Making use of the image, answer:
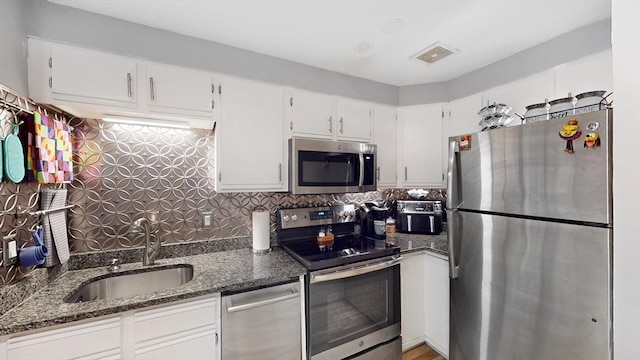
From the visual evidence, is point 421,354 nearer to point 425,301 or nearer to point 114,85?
point 425,301

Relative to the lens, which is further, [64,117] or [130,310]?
[64,117]

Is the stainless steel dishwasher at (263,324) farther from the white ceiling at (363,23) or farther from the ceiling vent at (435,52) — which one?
the ceiling vent at (435,52)

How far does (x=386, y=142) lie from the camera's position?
252 centimetres

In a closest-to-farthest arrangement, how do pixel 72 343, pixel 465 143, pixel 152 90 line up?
pixel 72 343 < pixel 152 90 < pixel 465 143

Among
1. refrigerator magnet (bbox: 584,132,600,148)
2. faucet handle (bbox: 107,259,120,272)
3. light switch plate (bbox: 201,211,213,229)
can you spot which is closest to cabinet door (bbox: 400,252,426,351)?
refrigerator magnet (bbox: 584,132,600,148)

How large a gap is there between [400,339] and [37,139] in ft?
8.56

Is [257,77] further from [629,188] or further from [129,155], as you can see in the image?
[629,188]

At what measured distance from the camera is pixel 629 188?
92 cm

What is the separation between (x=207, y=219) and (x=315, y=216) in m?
0.89

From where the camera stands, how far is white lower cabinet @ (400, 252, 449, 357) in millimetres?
2084

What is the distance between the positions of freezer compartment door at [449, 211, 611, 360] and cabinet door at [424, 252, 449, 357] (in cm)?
18

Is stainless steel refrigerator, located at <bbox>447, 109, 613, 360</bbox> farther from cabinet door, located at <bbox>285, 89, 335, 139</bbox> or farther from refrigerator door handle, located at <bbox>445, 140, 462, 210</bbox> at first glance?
cabinet door, located at <bbox>285, 89, 335, 139</bbox>

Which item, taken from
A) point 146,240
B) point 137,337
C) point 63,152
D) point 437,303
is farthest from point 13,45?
point 437,303

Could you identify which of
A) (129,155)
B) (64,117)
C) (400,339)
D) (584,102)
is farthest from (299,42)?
(400,339)
